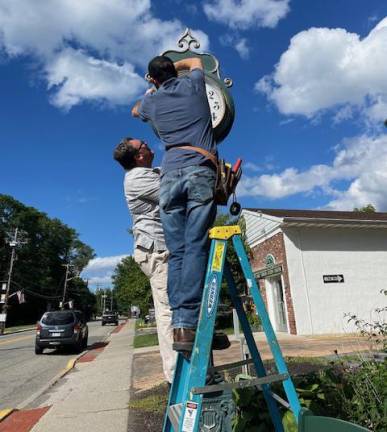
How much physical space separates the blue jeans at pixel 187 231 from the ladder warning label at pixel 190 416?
37 cm

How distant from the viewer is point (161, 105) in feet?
8.95

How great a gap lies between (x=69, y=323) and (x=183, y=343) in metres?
15.7


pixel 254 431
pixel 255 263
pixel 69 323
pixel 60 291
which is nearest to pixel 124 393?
pixel 254 431

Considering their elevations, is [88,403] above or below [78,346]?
below

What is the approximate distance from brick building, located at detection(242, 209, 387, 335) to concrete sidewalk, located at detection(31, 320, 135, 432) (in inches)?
363

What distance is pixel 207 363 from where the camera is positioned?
1.89m

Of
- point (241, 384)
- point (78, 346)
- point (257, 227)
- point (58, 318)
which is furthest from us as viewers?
point (257, 227)

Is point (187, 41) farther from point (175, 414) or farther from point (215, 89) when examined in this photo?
point (175, 414)

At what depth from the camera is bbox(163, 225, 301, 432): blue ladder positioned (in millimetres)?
1846

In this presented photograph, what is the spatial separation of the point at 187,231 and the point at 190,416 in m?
0.94

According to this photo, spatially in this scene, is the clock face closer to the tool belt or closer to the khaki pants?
the khaki pants

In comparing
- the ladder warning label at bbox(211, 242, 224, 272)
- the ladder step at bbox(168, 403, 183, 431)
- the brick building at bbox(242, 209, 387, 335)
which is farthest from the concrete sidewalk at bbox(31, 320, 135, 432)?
the brick building at bbox(242, 209, 387, 335)

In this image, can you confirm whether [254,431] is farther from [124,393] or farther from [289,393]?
→ [124,393]

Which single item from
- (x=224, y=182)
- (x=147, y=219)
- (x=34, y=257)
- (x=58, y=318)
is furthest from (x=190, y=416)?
(x=34, y=257)
